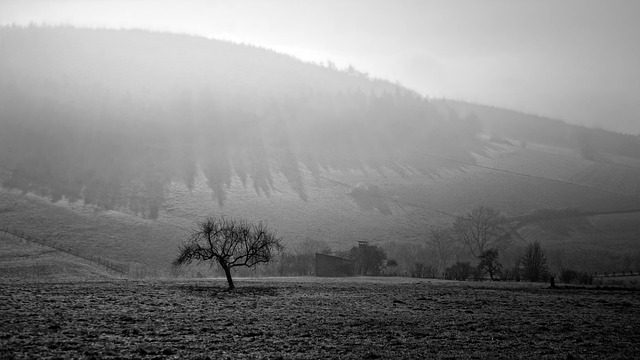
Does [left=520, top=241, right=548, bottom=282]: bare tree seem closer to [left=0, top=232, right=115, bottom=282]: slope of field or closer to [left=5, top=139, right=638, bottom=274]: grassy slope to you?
[left=5, top=139, right=638, bottom=274]: grassy slope

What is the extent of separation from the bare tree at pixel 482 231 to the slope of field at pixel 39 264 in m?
68.7

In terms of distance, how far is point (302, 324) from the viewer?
25359mm

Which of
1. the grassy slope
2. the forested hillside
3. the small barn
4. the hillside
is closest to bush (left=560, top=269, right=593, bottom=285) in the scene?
the small barn

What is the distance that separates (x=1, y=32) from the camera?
195 metres

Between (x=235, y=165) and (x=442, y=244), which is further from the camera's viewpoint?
(x=235, y=165)

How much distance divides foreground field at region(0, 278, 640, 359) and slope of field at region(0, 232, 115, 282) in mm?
15907

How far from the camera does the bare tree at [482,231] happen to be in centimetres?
9945

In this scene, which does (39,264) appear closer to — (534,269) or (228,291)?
(228,291)

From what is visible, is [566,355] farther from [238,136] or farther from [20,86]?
[20,86]

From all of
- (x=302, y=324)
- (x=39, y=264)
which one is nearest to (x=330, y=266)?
A: (x=39, y=264)

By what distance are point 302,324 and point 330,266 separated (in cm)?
4466

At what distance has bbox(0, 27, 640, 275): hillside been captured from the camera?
97.2 m

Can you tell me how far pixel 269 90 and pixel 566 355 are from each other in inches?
7227

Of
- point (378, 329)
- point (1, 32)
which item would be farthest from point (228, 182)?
point (1, 32)
